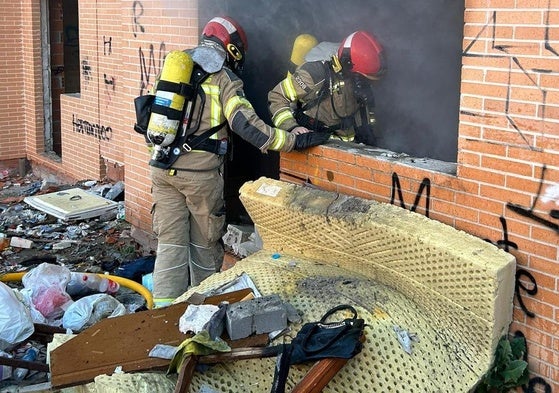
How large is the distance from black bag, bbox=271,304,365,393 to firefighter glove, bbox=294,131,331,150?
176 centimetres

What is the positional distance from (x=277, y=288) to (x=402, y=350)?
909 millimetres

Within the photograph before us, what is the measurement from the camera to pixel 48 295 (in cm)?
580

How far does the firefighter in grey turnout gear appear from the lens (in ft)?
17.2

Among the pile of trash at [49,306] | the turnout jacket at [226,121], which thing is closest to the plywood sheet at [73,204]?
the pile of trash at [49,306]

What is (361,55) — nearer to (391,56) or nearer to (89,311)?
(391,56)

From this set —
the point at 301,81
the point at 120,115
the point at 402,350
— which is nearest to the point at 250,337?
the point at 402,350

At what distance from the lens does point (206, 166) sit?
558 centimetres

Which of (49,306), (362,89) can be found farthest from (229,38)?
(49,306)

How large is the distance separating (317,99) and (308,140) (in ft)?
2.31

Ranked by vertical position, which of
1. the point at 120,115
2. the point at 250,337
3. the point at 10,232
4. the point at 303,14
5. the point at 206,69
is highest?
the point at 303,14

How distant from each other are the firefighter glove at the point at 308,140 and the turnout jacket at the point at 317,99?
0.90 feet

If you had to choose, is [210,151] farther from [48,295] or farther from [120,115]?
→ [120,115]

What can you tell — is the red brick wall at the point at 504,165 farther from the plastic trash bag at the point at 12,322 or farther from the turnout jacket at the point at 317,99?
the plastic trash bag at the point at 12,322

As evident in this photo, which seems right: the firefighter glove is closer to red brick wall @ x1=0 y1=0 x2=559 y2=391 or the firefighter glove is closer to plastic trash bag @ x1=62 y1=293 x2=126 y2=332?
red brick wall @ x1=0 y1=0 x2=559 y2=391
